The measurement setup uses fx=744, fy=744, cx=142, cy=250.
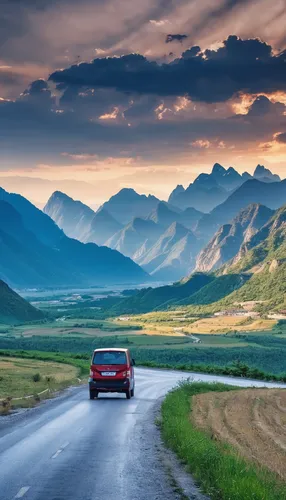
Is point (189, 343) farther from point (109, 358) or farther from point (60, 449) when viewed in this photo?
point (60, 449)

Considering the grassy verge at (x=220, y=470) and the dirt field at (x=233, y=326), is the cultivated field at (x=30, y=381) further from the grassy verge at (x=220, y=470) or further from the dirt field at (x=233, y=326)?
the dirt field at (x=233, y=326)

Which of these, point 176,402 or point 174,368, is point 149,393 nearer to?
point 176,402

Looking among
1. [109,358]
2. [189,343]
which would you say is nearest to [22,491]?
[109,358]

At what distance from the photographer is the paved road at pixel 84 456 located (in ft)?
51.3

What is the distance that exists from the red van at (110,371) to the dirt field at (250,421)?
398 centimetres

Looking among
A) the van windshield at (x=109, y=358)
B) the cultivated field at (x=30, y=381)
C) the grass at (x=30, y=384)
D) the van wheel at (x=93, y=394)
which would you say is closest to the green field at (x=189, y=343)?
the grass at (x=30, y=384)

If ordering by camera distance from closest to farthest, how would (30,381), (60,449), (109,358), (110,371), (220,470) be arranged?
(220,470)
(60,449)
(110,371)
(109,358)
(30,381)

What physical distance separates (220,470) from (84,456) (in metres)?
5.06

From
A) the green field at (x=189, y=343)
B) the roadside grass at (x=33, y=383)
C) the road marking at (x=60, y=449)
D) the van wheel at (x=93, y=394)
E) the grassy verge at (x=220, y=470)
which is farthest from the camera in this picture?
the green field at (x=189, y=343)

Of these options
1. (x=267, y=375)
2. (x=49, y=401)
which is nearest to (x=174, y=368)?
(x=267, y=375)

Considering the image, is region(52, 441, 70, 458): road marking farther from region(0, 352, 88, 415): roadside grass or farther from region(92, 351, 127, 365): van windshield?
region(92, 351, 127, 365): van windshield

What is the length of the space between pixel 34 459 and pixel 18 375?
1535 inches

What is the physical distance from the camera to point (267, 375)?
237 ft

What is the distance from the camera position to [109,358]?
38656mm
